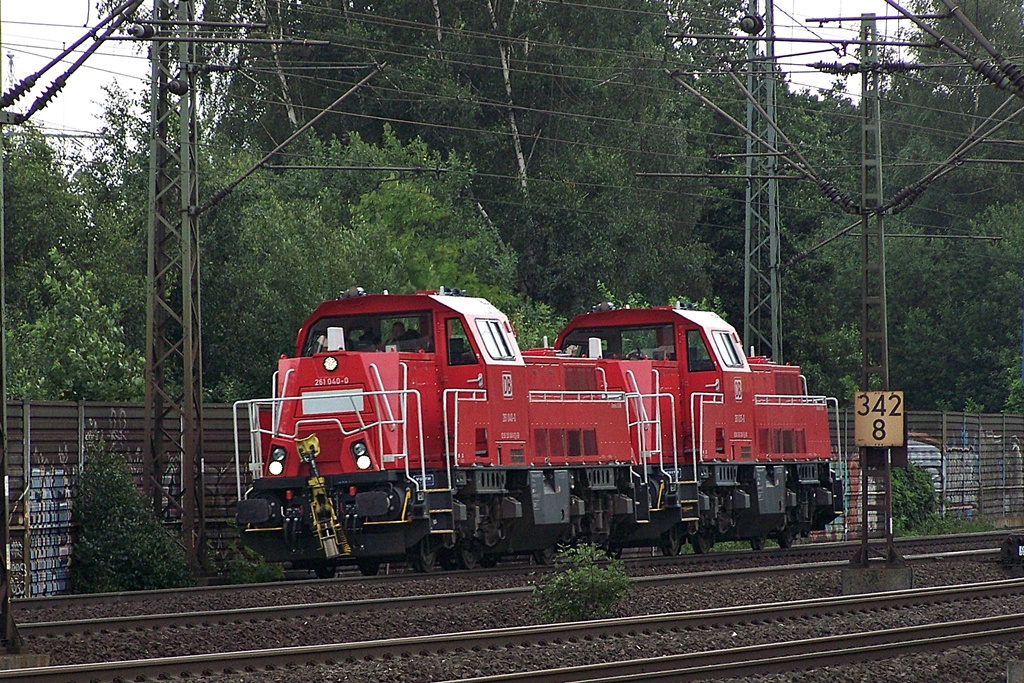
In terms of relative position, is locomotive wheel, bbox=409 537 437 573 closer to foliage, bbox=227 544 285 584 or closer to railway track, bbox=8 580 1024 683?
foliage, bbox=227 544 285 584

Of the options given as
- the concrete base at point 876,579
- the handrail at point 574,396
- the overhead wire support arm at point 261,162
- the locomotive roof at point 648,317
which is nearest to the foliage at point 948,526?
the locomotive roof at point 648,317

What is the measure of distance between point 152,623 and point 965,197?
53.7 metres

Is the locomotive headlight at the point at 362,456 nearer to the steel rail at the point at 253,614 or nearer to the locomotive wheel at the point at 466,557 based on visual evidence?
the locomotive wheel at the point at 466,557

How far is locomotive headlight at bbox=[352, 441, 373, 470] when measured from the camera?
19953 mm

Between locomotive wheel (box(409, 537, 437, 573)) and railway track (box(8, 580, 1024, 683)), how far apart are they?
6.10 metres

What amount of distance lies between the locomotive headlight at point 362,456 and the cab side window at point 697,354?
802 cm

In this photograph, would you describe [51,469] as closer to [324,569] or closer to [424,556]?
[324,569]

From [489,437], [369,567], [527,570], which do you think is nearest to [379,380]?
[489,437]

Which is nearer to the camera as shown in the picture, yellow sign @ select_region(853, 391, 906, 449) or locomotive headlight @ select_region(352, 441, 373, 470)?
yellow sign @ select_region(853, 391, 906, 449)

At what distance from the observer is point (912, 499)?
3734 cm

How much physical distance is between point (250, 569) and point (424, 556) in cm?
328

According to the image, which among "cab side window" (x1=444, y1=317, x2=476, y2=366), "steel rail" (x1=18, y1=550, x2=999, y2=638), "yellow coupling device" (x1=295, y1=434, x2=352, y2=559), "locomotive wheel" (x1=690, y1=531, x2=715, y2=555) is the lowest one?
"locomotive wheel" (x1=690, y1=531, x2=715, y2=555)

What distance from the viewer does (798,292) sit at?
5600 centimetres

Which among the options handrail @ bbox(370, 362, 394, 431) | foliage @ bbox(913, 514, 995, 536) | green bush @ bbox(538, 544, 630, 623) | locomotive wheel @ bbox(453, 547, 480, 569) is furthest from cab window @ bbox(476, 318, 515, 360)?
foliage @ bbox(913, 514, 995, 536)
